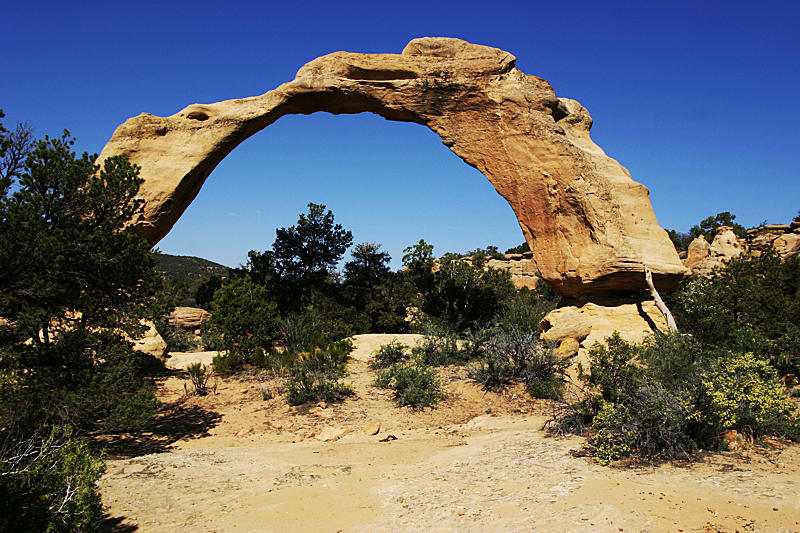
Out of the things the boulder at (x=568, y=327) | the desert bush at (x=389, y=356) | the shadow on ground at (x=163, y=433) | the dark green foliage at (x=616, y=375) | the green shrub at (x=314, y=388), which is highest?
the boulder at (x=568, y=327)

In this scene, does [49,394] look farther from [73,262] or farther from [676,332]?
[676,332]

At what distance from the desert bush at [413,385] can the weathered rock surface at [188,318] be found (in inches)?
559

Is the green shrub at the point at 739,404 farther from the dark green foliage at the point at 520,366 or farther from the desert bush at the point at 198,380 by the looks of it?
the desert bush at the point at 198,380

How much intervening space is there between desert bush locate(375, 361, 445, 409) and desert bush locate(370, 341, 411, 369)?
4.16 feet

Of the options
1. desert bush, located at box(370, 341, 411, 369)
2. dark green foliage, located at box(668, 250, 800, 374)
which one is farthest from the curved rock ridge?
desert bush, located at box(370, 341, 411, 369)

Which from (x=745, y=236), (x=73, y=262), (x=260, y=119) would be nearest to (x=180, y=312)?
(x=260, y=119)

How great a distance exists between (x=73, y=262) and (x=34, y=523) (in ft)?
12.6

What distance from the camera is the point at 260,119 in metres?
12.4

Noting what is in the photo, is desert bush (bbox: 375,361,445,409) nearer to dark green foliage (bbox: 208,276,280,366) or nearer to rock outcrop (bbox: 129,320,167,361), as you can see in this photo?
dark green foliage (bbox: 208,276,280,366)

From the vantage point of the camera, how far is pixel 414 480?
5.21 m

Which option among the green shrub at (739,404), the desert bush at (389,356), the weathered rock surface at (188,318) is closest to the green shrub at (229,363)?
the desert bush at (389,356)

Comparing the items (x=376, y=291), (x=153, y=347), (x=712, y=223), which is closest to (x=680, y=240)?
(x=712, y=223)

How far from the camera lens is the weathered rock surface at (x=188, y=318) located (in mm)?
21219

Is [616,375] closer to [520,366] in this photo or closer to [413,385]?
[520,366]
